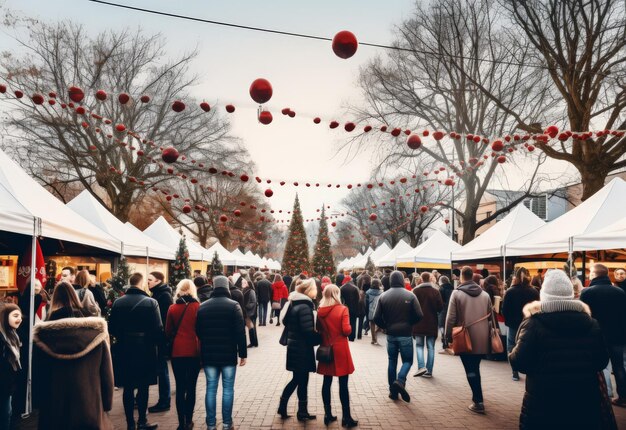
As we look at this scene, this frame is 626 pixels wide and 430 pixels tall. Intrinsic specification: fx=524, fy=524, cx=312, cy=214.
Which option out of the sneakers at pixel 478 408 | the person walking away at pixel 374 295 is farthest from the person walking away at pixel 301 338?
the person walking away at pixel 374 295

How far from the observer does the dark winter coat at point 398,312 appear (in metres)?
7.54

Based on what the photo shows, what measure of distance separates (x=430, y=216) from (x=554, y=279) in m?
45.1

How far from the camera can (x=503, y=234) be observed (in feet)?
46.9

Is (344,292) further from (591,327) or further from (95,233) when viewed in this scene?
(591,327)

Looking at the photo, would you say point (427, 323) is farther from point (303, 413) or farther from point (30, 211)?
point (30, 211)

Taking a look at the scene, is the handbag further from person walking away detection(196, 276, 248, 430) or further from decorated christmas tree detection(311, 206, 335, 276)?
decorated christmas tree detection(311, 206, 335, 276)

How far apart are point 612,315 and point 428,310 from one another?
291 centimetres

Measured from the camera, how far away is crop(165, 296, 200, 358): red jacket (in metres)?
5.94

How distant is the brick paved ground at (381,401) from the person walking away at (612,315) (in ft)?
1.63

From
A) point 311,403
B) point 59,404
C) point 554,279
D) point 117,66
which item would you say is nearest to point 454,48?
point 117,66

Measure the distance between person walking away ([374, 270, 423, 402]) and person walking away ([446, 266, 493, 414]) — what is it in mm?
535

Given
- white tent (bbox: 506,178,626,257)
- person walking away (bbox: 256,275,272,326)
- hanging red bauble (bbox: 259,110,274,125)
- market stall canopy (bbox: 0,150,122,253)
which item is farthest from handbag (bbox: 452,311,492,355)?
person walking away (bbox: 256,275,272,326)

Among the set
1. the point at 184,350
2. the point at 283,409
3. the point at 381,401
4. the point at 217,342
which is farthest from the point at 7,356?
the point at 381,401

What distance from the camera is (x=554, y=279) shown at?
159 inches
